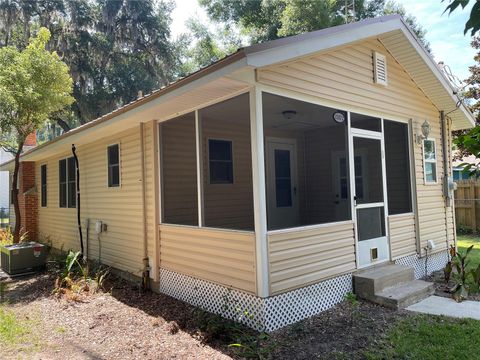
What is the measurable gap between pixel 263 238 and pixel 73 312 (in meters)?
3.02

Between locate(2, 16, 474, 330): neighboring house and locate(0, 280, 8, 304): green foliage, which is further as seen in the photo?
locate(0, 280, 8, 304): green foliage

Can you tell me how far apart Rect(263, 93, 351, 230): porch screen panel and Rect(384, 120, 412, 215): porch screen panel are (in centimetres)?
104

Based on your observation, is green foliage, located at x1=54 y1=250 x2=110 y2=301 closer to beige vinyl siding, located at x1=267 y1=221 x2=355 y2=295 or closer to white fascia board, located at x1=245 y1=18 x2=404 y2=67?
beige vinyl siding, located at x1=267 y1=221 x2=355 y2=295

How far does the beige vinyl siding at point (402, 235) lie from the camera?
19.3 ft

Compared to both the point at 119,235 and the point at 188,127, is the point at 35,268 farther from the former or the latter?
the point at 188,127

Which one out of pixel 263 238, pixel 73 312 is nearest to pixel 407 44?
pixel 263 238

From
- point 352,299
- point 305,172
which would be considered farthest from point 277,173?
point 352,299

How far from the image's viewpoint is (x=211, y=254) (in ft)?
15.2

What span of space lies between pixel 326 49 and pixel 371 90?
1639 mm

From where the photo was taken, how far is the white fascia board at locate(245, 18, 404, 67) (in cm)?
350

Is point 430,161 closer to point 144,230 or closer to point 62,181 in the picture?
point 144,230

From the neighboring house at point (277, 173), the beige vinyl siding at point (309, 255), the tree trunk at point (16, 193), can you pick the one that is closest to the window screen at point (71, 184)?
the neighboring house at point (277, 173)

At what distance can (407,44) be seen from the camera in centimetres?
586

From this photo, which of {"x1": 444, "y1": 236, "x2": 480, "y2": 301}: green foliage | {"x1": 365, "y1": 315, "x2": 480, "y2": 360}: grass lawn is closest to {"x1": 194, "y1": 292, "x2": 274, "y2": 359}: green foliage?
{"x1": 365, "y1": 315, "x2": 480, "y2": 360}: grass lawn
